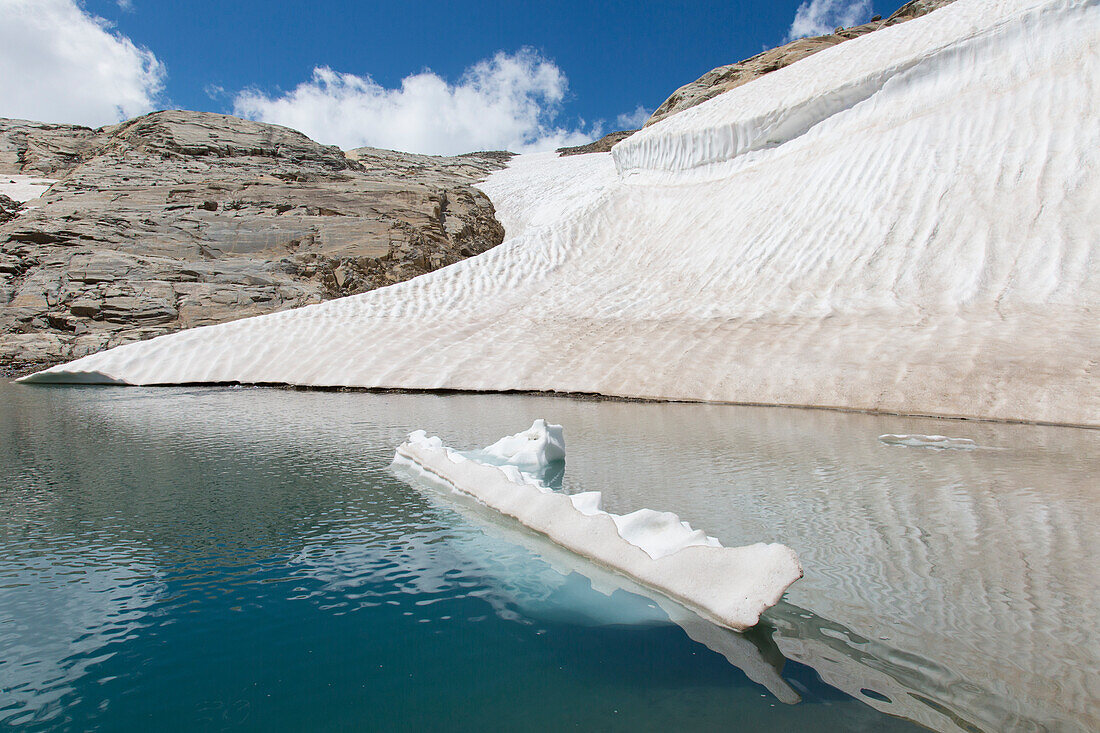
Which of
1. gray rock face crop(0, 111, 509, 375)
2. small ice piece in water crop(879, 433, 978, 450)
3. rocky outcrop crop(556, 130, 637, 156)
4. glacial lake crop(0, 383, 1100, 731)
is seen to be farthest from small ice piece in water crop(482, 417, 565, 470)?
rocky outcrop crop(556, 130, 637, 156)

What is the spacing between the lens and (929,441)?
401 cm

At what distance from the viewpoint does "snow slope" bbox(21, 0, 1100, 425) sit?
5824 millimetres

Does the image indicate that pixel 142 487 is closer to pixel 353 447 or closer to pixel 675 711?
pixel 353 447

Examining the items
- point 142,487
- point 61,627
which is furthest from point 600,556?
point 142,487

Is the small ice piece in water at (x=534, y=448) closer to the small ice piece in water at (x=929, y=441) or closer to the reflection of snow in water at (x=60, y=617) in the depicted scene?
the reflection of snow in water at (x=60, y=617)

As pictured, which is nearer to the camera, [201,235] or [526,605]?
[526,605]

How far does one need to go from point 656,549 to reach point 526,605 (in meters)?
0.46

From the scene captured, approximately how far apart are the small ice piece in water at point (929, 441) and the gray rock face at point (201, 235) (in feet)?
37.4

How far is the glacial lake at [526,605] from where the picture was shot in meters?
1.31

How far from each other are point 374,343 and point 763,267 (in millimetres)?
5276

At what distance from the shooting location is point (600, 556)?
206 cm

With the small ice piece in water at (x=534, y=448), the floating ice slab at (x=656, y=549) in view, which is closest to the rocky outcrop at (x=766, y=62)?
the small ice piece in water at (x=534, y=448)

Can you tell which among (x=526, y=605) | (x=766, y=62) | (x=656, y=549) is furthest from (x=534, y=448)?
(x=766, y=62)

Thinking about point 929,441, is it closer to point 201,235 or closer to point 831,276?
point 831,276
